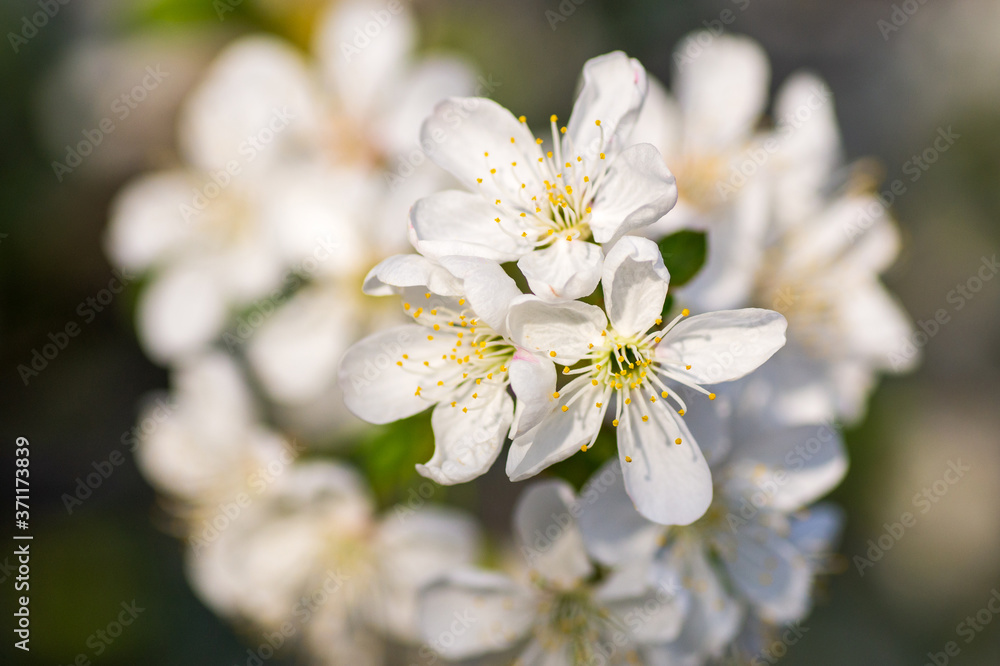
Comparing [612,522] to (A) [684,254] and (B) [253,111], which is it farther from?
(B) [253,111]

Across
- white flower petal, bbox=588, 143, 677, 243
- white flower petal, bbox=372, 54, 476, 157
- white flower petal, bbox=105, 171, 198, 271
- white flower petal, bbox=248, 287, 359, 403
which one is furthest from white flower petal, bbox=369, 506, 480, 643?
white flower petal, bbox=105, 171, 198, 271

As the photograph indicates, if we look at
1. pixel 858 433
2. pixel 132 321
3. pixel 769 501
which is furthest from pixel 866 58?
pixel 132 321

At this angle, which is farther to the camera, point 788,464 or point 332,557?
point 332,557

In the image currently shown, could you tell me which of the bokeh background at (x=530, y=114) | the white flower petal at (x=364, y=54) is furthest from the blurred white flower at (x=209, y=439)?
the white flower petal at (x=364, y=54)

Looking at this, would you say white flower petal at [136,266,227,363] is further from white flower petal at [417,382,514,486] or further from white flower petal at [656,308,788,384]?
white flower petal at [656,308,788,384]

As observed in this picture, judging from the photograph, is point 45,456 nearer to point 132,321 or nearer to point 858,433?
point 132,321

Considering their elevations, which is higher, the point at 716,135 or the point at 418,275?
the point at 716,135

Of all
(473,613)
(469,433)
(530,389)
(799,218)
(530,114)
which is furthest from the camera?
(530,114)

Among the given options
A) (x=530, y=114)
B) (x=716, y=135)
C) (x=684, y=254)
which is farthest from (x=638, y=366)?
(x=530, y=114)
